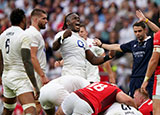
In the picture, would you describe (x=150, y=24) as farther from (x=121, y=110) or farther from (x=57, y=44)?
(x=121, y=110)

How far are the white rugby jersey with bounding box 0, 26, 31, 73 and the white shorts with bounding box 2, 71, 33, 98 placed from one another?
0.11m

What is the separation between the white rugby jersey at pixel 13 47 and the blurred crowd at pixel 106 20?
532cm

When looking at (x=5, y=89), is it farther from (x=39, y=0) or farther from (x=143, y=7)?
(x=39, y=0)

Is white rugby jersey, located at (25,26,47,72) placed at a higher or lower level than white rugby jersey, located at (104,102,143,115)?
higher

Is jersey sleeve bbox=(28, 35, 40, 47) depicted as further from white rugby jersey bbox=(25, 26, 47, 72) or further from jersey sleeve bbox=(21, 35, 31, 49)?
jersey sleeve bbox=(21, 35, 31, 49)

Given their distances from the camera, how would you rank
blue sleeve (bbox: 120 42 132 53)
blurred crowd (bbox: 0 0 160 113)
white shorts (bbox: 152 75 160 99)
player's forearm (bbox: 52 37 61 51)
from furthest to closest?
blurred crowd (bbox: 0 0 160 113), blue sleeve (bbox: 120 42 132 53), player's forearm (bbox: 52 37 61 51), white shorts (bbox: 152 75 160 99)

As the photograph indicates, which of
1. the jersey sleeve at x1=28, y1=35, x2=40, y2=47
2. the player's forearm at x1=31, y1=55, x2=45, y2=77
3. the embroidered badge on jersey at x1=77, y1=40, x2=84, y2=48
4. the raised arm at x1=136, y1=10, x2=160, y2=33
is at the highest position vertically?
the raised arm at x1=136, y1=10, x2=160, y2=33

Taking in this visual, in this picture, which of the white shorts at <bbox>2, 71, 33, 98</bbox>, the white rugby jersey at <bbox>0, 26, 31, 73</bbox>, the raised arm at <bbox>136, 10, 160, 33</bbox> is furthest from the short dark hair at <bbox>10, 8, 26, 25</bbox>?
the raised arm at <bbox>136, 10, 160, 33</bbox>

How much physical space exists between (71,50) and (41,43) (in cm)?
75

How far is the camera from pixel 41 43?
812 cm

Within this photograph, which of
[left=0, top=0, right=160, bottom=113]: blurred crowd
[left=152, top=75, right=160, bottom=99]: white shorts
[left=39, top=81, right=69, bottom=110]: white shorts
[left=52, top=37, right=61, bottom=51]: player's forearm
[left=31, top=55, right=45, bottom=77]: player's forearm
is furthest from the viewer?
[left=0, top=0, right=160, bottom=113]: blurred crowd

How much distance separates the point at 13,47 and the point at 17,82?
66 centimetres

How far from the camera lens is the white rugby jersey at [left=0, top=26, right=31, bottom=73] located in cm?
695

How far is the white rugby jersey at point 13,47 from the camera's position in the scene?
695 centimetres
